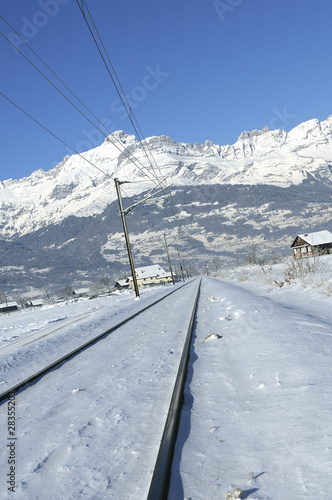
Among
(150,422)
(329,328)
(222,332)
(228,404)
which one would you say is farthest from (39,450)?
(329,328)

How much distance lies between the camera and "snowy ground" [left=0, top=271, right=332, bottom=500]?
2.34m

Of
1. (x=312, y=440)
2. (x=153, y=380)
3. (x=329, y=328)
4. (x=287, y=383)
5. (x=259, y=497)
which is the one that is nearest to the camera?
(x=259, y=497)

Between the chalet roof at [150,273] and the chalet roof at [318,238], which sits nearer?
the chalet roof at [318,238]

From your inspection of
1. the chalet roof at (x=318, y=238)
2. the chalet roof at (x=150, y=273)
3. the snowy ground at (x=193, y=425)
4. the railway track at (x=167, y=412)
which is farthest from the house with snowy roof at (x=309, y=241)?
the snowy ground at (x=193, y=425)

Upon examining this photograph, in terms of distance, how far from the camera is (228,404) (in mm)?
3555

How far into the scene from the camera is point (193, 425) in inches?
125

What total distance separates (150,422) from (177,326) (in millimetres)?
5904

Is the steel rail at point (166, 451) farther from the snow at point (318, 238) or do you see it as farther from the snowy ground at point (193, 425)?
the snow at point (318, 238)

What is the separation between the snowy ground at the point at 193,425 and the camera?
2.34 meters

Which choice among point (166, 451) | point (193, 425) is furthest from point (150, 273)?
point (166, 451)

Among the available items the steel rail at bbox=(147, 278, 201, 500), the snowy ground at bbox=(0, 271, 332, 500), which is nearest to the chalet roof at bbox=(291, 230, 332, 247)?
the snowy ground at bbox=(0, 271, 332, 500)

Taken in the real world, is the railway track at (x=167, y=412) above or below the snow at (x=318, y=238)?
below

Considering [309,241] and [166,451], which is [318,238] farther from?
[166,451]

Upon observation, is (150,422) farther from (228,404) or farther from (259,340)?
(259,340)
